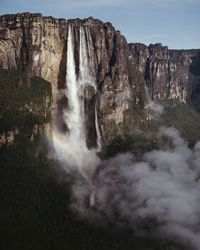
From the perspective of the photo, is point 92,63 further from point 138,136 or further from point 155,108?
point 155,108

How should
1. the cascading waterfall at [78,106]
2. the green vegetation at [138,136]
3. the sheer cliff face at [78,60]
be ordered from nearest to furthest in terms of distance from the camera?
the sheer cliff face at [78,60]
the cascading waterfall at [78,106]
the green vegetation at [138,136]

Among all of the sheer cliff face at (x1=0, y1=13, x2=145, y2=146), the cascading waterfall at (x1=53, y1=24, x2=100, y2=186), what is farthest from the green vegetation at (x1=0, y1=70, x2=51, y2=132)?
the cascading waterfall at (x1=53, y1=24, x2=100, y2=186)

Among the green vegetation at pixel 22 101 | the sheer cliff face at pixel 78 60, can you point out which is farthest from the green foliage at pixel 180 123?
the green vegetation at pixel 22 101

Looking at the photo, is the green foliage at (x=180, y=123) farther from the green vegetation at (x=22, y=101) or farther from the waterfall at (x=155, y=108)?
the green vegetation at (x=22, y=101)

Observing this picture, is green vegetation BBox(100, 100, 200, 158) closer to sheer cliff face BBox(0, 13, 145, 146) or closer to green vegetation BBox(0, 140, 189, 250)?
sheer cliff face BBox(0, 13, 145, 146)

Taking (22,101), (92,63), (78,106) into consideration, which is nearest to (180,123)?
(92,63)

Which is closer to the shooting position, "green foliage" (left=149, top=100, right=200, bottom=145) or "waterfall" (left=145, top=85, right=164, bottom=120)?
"green foliage" (left=149, top=100, right=200, bottom=145)

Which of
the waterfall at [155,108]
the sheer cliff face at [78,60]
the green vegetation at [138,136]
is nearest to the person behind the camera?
the sheer cliff face at [78,60]
